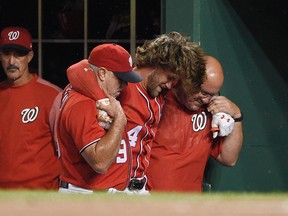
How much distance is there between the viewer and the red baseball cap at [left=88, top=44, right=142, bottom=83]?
3.14m

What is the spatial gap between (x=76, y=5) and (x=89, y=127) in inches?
95.3

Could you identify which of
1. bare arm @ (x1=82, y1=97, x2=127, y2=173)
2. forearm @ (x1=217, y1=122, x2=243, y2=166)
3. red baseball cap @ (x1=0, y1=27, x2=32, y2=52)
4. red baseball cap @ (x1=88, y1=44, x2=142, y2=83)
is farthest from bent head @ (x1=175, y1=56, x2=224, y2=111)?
red baseball cap @ (x1=0, y1=27, x2=32, y2=52)

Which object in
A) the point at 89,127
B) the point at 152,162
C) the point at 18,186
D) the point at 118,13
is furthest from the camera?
the point at 118,13

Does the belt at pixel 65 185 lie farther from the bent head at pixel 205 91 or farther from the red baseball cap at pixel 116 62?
the bent head at pixel 205 91

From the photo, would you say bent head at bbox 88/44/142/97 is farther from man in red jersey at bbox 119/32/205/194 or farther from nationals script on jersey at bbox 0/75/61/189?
nationals script on jersey at bbox 0/75/61/189

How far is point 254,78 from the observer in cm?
440

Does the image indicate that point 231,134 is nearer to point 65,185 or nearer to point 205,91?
point 205,91

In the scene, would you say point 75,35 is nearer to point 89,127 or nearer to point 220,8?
point 220,8

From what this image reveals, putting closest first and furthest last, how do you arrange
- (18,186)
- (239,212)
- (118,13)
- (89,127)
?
(239,212) → (89,127) → (18,186) → (118,13)

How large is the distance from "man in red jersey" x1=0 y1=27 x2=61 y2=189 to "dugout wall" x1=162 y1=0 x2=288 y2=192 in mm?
823

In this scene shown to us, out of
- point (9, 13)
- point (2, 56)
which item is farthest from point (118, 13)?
point (2, 56)

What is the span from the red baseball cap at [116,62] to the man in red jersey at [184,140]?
51 cm

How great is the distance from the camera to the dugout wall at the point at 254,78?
4223 mm

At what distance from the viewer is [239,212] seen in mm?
824
